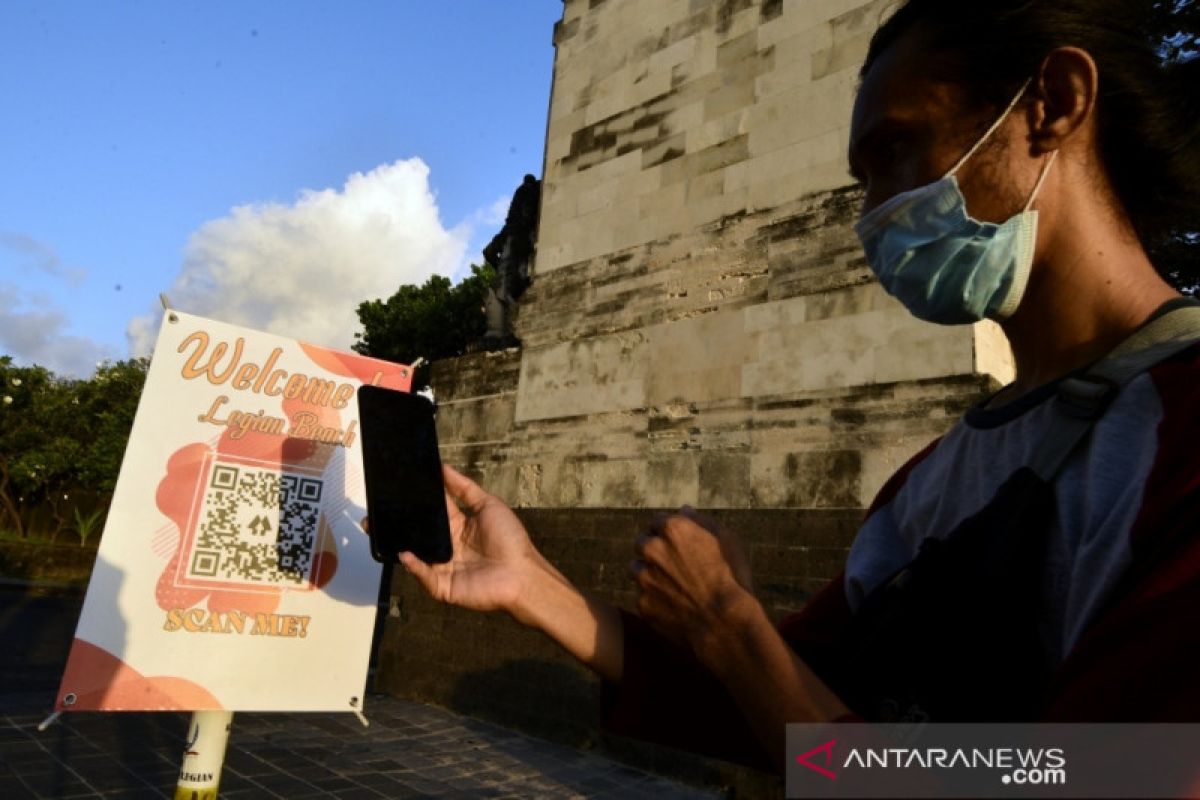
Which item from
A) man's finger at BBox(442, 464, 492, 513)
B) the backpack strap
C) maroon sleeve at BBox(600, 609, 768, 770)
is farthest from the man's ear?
man's finger at BBox(442, 464, 492, 513)

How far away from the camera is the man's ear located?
1.17 m

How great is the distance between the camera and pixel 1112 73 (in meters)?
1.18

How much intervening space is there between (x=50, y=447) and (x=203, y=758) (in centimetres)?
3647

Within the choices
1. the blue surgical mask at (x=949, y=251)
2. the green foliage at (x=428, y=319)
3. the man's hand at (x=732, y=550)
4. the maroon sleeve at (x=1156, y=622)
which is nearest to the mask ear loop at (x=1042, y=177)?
the blue surgical mask at (x=949, y=251)

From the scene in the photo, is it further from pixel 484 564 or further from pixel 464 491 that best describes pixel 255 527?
pixel 484 564

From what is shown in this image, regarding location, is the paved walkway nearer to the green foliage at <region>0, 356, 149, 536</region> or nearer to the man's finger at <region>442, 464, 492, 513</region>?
the man's finger at <region>442, 464, 492, 513</region>

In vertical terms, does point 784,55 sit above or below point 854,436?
above

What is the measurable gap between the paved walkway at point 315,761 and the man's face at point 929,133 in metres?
4.89

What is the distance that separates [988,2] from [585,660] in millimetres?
1326

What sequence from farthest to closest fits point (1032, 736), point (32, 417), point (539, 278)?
point (32, 417) < point (539, 278) < point (1032, 736)

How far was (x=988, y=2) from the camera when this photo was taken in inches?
48.1

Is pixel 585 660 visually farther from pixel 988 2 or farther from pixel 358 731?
pixel 358 731

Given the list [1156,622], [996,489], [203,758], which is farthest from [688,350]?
[1156,622]

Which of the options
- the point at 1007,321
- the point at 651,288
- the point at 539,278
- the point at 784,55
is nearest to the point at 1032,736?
the point at 1007,321
